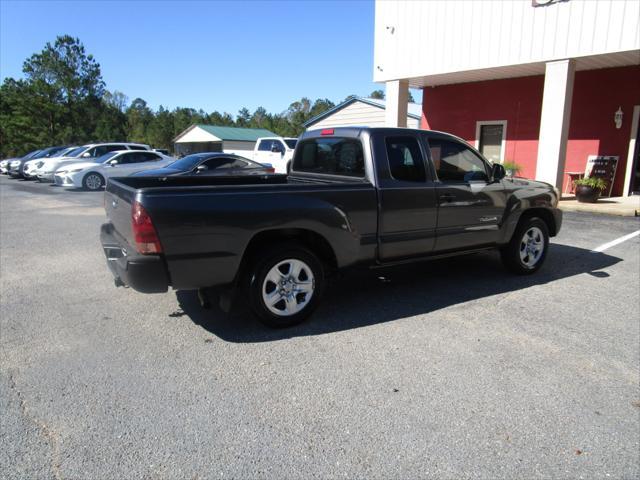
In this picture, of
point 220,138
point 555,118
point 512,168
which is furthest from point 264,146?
point 220,138

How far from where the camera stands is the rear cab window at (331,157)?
4.93 metres

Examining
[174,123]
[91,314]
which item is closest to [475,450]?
Answer: [91,314]

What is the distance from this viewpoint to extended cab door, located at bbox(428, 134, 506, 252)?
5.15 meters

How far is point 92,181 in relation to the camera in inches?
682

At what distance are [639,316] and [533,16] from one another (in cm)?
1035

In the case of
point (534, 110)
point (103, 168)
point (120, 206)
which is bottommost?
point (103, 168)

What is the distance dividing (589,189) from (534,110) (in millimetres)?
3622

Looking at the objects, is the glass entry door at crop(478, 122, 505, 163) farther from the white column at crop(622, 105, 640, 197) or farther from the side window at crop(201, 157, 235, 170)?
the side window at crop(201, 157, 235, 170)

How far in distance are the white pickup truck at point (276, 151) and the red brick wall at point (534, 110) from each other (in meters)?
5.56

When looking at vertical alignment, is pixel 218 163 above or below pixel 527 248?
above

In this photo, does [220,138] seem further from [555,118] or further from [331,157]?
[331,157]

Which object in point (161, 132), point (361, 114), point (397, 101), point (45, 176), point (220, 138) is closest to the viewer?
point (397, 101)

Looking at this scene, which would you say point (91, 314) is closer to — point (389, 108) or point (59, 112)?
point (389, 108)

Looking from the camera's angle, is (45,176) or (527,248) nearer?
(527,248)
